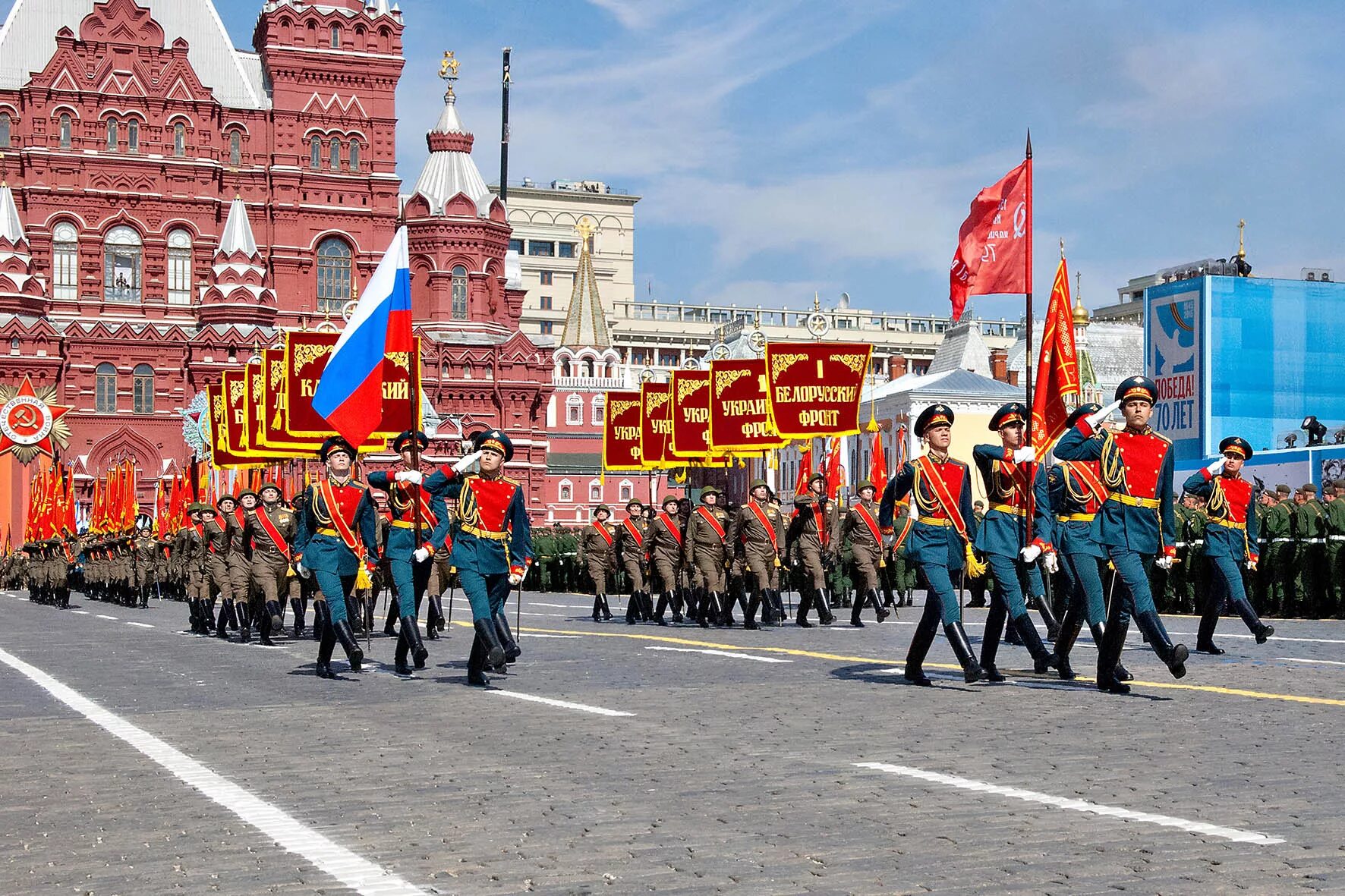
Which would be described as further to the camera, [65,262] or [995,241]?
[65,262]

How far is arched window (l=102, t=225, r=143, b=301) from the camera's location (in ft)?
235

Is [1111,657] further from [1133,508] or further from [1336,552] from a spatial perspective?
[1336,552]

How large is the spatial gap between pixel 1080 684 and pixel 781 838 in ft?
19.2

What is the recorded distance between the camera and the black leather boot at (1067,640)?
11961 mm

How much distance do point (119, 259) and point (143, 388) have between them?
5.31 meters

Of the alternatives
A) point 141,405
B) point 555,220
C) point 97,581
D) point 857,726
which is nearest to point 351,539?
point 857,726

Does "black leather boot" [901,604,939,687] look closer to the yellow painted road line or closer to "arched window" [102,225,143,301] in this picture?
the yellow painted road line

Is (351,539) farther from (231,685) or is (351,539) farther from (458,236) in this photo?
(458,236)

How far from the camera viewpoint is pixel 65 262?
234ft

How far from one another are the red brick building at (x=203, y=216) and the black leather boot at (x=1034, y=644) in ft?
201

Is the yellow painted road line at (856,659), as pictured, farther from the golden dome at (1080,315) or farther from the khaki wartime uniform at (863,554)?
the golden dome at (1080,315)

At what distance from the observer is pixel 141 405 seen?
71.4 m

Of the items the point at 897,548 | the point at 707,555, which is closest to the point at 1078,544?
the point at 897,548

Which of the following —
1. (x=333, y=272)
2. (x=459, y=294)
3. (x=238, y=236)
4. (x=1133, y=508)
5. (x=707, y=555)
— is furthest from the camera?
(x=459, y=294)
